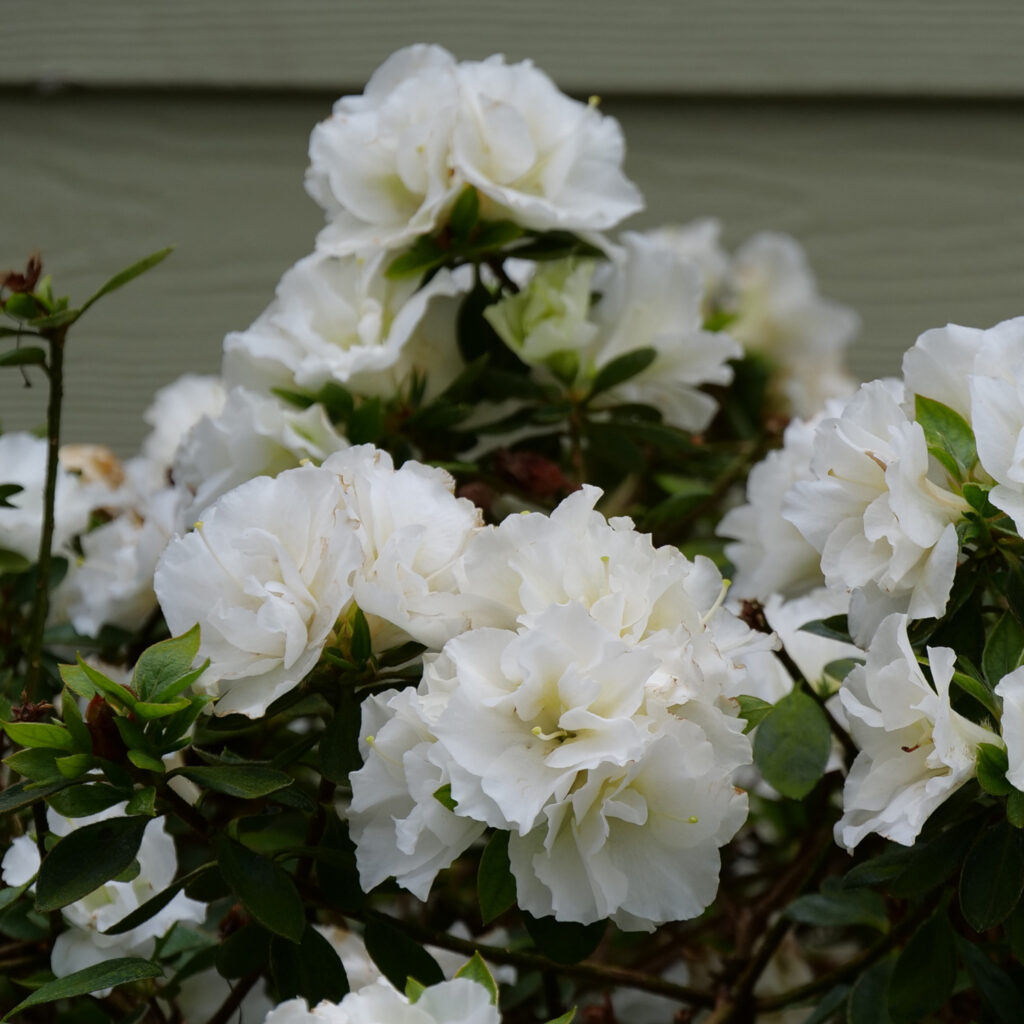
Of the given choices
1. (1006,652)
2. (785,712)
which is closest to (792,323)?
(785,712)

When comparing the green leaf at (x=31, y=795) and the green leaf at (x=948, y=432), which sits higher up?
the green leaf at (x=948, y=432)

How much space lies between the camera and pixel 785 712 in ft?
2.18

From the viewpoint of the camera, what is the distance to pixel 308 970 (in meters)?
0.57

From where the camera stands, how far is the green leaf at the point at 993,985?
62 centimetres

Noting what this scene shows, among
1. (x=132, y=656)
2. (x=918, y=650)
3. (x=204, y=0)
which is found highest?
(x=204, y=0)

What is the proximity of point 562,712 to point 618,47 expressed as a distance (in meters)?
1.11

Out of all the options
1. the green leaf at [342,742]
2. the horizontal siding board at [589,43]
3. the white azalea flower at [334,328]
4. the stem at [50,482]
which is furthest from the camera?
the horizontal siding board at [589,43]

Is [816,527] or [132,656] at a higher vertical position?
[816,527]

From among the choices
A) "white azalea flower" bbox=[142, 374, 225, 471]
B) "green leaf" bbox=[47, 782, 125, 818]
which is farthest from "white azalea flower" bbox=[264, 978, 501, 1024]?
"white azalea flower" bbox=[142, 374, 225, 471]

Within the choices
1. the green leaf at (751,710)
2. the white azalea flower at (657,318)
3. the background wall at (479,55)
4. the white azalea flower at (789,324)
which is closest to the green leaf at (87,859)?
the green leaf at (751,710)

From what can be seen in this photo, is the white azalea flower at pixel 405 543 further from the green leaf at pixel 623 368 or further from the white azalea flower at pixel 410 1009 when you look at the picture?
the green leaf at pixel 623 368

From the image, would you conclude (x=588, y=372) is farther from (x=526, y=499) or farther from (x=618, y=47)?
(x=618, y=47)

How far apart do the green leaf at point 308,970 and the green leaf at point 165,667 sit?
13cm

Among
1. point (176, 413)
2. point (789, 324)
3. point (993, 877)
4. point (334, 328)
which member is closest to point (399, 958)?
point (993, 877)
